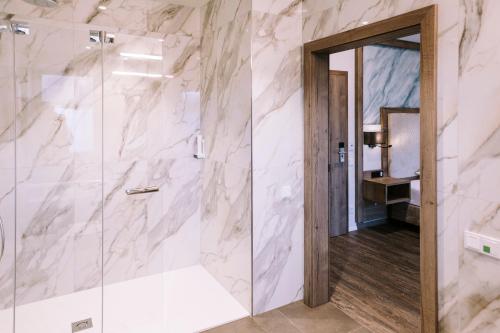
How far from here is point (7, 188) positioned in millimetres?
2363

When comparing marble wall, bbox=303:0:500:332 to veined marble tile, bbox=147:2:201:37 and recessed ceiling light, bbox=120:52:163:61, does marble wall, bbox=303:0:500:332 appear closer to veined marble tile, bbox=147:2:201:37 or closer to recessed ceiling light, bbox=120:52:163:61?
recessed ceiling light, bbox=120:52:163:61

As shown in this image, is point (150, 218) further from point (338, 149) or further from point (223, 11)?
point (338, 149)

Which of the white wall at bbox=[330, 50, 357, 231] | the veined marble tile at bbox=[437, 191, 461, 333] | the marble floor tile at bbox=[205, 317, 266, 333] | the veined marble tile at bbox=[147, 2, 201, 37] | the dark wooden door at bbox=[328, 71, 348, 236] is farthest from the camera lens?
the white wall at bbox=[330, 50, 357, 231]

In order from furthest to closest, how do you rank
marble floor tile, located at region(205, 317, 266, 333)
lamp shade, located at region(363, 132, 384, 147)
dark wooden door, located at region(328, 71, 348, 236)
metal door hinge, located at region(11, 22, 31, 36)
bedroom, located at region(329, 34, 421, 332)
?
lamp shade, located at region(363, 132, 384, 147)
dark wooden door, located at region(328, 71, 348, 236)
bedroom, located at region(329, 34, 421, 332)
marble floor tile, located at region(205, 317, 266, 333)
metal door hinge, located at region(11, 22, 31, 36)

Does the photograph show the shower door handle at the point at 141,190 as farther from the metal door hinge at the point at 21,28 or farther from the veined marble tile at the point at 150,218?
the metal door hinge at the point at 21,28

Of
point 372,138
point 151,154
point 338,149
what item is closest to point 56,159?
point 151,154

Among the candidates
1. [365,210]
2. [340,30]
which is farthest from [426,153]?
[365,210]

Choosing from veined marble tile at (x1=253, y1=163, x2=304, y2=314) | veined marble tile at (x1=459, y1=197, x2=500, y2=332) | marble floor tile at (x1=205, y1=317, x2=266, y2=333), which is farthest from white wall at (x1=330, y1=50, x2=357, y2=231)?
veined marble tile at (x1=459, y1=197, x2=500, y2=332)

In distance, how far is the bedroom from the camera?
12.7 feet

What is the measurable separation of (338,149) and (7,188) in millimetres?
3587

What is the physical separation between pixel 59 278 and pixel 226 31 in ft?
7.97

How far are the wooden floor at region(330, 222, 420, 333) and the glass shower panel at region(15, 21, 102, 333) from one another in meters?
2.05

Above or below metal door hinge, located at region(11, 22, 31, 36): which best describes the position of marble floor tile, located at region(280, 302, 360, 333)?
below

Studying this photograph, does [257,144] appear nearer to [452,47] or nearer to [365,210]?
[452,47]
